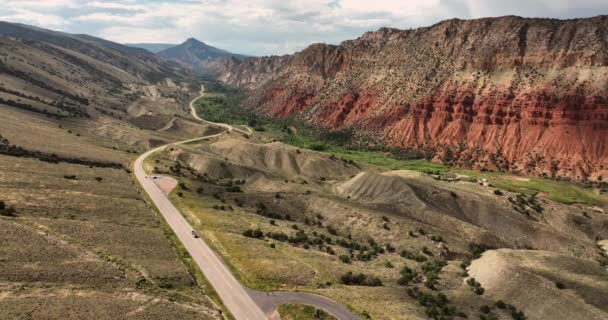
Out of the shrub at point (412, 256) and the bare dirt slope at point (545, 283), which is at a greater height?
the bare dirt slope at point (545, 283)

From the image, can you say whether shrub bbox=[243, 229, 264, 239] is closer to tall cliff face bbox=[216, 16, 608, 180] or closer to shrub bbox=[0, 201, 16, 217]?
shrub bbox=[0, 201, 16, 217]

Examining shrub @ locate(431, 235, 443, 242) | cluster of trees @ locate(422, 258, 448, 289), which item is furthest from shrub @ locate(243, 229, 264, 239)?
shrub @ locate(431, 235, 443, 242)

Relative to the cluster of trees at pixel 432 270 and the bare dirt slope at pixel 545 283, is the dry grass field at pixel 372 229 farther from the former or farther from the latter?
the bare dirt slope at pixel 545 283

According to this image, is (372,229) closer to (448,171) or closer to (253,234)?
(253,234)

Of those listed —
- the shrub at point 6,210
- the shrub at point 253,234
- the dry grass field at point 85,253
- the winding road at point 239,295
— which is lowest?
the shrub at point 253,234

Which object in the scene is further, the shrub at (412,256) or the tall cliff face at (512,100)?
the tall cliff face at (512,100)

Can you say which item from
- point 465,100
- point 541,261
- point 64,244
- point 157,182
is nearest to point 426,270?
point 541,261

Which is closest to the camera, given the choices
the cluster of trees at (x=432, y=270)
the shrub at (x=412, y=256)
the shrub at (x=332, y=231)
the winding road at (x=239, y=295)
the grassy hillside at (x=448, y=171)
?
the winding road at (x=239, y=295)

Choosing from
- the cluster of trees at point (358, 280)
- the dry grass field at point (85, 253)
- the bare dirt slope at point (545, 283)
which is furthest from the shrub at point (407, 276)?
the dry grass field at point (85, 253)

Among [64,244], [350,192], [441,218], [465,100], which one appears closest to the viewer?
[64,244]

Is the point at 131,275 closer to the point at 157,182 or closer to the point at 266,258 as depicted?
the point at 266,258

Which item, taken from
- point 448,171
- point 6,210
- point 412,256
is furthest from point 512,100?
point 6,210
